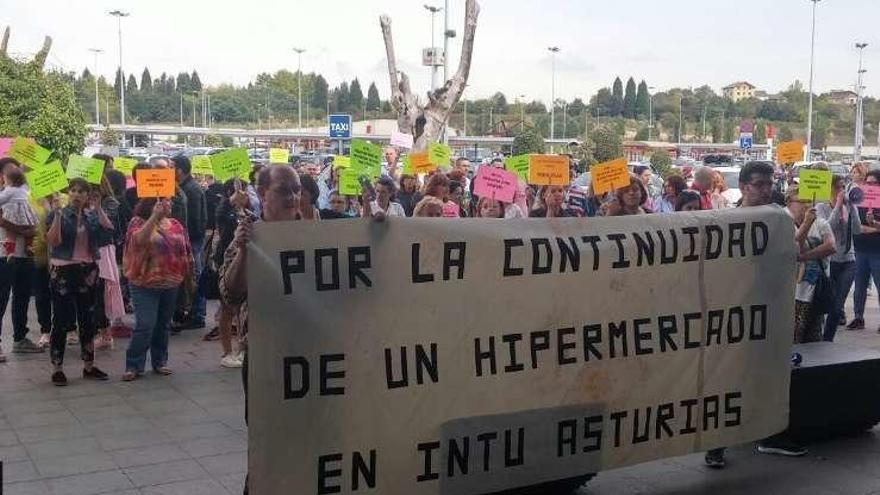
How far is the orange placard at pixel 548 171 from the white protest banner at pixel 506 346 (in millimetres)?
4546

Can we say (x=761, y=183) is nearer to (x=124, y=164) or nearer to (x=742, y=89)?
(x=124, y=164)

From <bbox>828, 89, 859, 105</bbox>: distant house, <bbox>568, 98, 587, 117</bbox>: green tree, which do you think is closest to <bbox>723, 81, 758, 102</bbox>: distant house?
<bbox>828, 89, 859, 105</bbox>: distant house

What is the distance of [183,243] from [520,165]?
4.76 meters

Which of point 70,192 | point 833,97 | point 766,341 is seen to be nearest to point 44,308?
point 70,192

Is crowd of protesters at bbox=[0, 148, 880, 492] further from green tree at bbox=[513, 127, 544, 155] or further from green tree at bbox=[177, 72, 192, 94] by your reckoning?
green tree at bbox=[177, 72, 192, 94]

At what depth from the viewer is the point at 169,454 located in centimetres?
563

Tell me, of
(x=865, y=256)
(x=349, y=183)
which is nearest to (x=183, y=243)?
(x=349, y=183)

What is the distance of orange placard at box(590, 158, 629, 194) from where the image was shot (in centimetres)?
682

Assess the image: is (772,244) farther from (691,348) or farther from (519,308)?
(519,308)

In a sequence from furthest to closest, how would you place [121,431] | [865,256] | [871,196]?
[865,256], [871,196], [121,431]

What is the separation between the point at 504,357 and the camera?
13.3 ft

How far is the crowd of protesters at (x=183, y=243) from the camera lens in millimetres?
6160

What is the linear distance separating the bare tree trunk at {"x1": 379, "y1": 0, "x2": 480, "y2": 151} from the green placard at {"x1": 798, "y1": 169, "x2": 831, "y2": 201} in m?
21.1

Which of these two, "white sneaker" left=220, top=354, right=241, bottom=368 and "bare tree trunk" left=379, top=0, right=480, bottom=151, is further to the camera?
"bare tree trunk" left=379, top=0, right=480, bottom=151
